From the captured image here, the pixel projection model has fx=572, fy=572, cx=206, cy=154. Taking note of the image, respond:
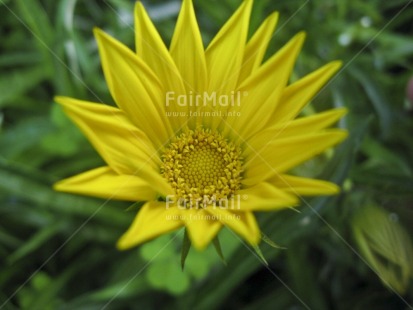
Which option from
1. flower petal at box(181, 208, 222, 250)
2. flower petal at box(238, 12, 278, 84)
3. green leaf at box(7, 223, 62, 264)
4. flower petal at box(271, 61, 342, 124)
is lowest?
green leaf at box(7, 223, 62, 264)

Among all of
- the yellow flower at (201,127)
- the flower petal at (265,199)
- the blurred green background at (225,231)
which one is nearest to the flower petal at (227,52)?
the yellow flower at (201,127)

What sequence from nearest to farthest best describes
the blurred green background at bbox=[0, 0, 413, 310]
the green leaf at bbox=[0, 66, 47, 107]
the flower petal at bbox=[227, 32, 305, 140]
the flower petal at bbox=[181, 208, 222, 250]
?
the flower petal at bbox=[181, 208, 222, 250]
the flower petal at bbox=[227, 32, 305, 140]
the blurred green background at bbox=[0, 0, 413, 310]
the green leaf at bbox=[0, 66, 47, 107]

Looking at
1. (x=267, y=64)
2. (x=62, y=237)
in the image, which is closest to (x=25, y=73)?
(x=62, y=237)

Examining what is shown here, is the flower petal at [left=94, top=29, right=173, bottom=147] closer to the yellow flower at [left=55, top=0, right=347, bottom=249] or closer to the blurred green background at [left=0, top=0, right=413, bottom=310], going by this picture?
the yellow flower at [left=55, top=0, right=347, bottom=249]

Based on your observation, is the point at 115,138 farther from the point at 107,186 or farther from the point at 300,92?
the point at 300,92

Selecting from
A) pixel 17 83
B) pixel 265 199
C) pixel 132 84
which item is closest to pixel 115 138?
pixel 132 84

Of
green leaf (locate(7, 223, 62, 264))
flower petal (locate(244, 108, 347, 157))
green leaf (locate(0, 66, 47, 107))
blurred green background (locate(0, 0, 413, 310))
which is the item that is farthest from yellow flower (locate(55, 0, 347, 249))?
green leaf (locate(0, 66, 47, 107))

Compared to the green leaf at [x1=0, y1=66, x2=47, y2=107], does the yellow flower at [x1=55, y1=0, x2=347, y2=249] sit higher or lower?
higher
